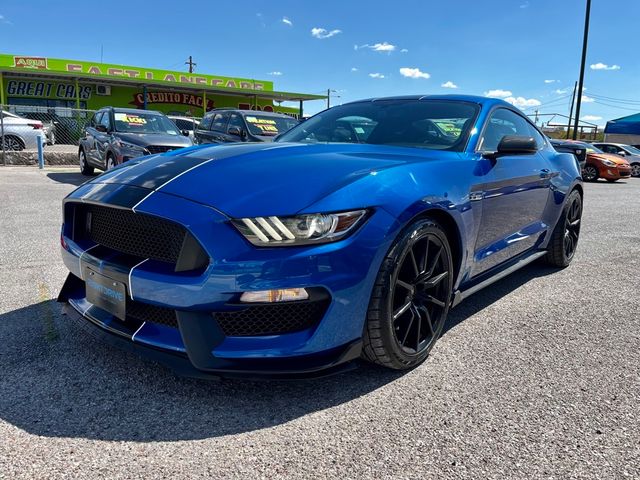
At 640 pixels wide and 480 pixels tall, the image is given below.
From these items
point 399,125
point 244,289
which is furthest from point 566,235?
point 244,289

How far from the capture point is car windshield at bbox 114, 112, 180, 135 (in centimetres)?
1037

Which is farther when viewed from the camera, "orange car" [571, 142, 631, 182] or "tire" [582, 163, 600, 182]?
"tire" [582, 163, 600, 182]

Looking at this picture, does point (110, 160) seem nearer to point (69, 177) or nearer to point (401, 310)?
point (69, 177)

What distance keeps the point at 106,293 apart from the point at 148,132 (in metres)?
8.84

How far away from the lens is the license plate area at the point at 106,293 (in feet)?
7.31

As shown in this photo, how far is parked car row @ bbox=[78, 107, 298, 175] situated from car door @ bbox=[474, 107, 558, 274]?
20.9ft

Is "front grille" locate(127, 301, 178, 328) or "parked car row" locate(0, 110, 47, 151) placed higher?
"parked car row" locate(0, 110, 47, 151)

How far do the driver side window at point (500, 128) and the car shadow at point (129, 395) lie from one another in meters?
1.72

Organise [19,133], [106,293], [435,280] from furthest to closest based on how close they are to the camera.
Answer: [19,133], [435,280], [106,293]

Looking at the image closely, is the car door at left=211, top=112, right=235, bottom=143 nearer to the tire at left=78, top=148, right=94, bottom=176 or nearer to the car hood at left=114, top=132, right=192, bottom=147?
the car hood at left=114, top=132, right=192, bottom=147

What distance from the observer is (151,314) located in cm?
222

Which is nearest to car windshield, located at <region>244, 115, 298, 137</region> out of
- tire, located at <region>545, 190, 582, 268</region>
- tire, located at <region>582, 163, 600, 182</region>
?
tire, located at <region>545, 190, 582, 268</region>

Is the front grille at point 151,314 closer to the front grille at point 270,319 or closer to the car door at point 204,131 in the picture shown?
the front grille at point 270,319

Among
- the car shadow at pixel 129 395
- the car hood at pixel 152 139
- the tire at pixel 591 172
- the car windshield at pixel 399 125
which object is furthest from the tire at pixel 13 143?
the tire at pixel 591 172
